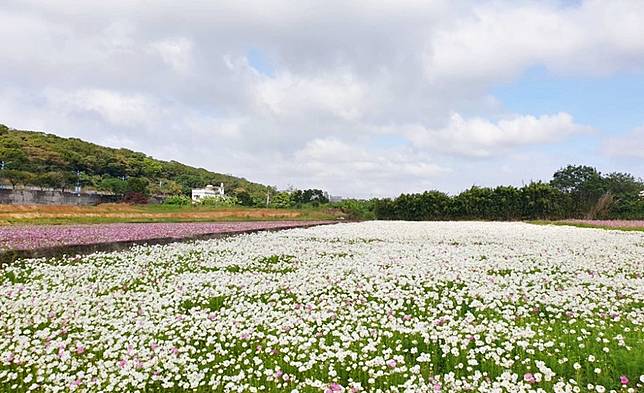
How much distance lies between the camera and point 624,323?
634cm

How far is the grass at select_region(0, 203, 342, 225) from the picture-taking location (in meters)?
33.1

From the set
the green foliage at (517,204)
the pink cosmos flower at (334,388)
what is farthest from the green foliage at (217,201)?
the pink cosmos flower at (334,388)

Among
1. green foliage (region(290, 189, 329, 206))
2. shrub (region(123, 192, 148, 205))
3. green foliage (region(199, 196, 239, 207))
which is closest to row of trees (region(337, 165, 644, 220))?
green foliage (region(290, 189, 329, 206))

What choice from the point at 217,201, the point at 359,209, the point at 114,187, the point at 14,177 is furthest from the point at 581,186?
the point at 14,177

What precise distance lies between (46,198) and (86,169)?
29.6m

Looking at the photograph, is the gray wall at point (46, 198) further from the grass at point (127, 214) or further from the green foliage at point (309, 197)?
the green foliage at point (309, 197)

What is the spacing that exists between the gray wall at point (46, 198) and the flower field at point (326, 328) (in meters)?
49.4

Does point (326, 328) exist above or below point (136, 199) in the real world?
below

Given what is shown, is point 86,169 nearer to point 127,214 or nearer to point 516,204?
point 127,214

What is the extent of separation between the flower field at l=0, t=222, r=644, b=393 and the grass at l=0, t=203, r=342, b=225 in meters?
24.0

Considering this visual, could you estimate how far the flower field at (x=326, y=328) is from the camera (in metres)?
4.72

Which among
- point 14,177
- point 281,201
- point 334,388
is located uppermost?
point 14,177

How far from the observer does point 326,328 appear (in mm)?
6230

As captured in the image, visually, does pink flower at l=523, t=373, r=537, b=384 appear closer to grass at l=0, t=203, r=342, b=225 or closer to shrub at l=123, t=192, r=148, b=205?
grass at l=0, t=203, r=342, b=225
